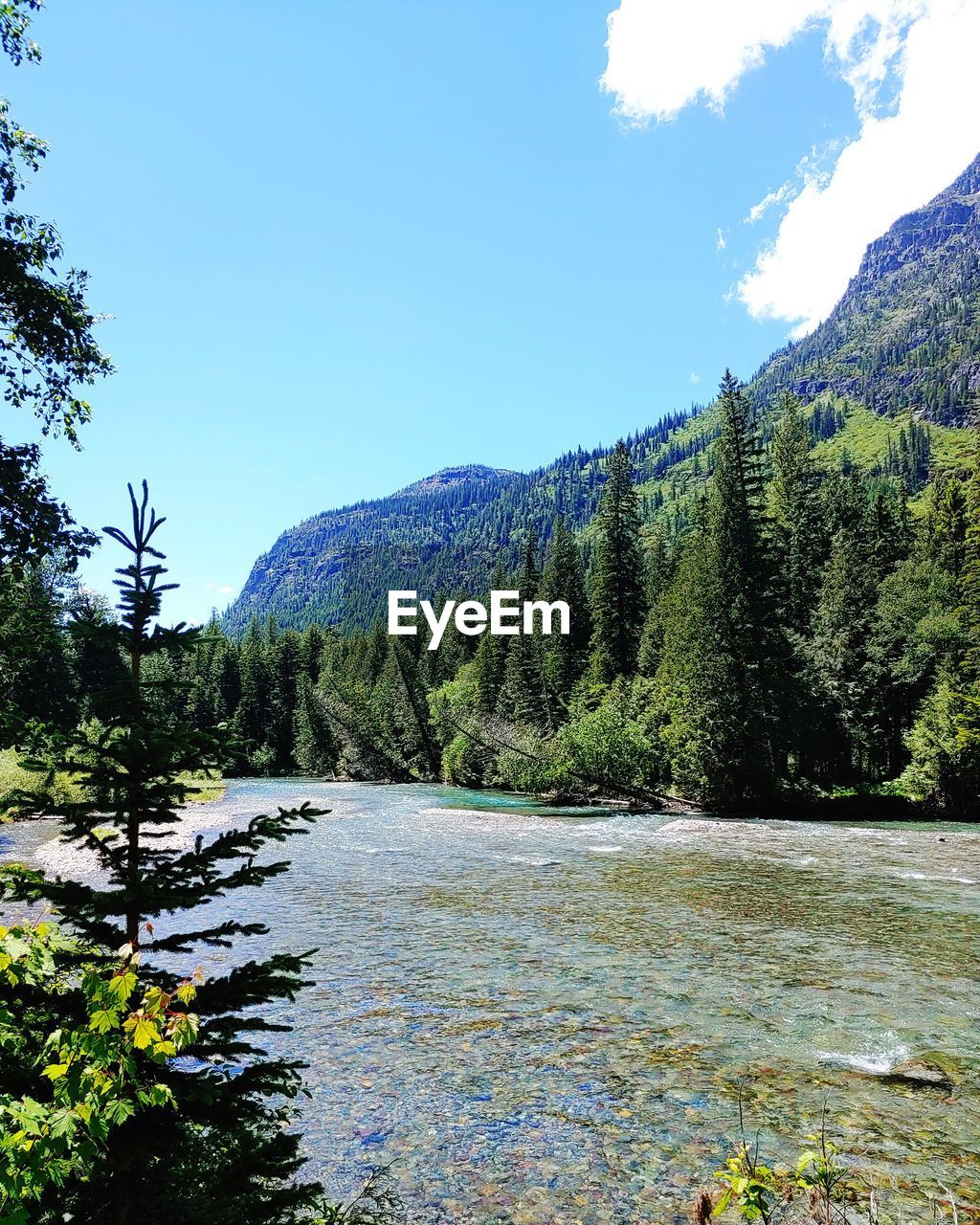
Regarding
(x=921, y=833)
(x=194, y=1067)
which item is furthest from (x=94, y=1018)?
(x=921, y=833)

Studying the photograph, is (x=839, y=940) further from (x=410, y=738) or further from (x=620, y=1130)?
(x=410, y=738)

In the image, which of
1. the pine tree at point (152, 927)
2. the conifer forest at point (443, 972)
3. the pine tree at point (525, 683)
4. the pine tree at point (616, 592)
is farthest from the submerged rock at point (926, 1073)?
the pine tree at point (525, 683)

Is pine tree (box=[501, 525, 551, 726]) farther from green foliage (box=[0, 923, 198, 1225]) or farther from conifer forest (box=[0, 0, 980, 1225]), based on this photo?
green foliage (box=[0, 923, 198, 1225])

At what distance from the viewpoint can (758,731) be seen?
4009cm

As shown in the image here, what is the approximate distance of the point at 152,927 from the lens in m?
4.09

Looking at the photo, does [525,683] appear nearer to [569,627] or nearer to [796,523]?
[569,627]

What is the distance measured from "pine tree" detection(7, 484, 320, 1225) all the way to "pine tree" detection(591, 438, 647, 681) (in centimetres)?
5181

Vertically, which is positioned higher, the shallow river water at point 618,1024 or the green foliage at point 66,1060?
the green foliage at point 66,1060

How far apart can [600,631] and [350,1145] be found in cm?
5186

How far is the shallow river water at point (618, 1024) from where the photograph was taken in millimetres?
7102

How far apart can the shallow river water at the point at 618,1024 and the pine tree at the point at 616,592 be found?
114 feet

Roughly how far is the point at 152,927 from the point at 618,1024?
27.9 ft

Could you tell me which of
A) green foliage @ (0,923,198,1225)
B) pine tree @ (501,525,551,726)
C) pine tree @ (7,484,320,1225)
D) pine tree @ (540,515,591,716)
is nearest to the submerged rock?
pine tree @ (7,484,320,1225)

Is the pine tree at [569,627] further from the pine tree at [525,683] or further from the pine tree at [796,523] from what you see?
the pine tree at [796,523]
